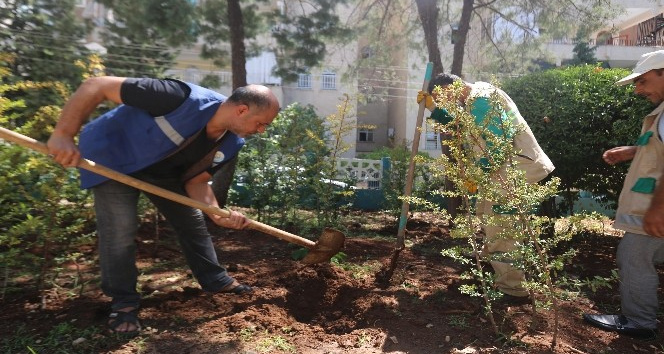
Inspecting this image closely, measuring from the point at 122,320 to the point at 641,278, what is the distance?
3138 millimetres

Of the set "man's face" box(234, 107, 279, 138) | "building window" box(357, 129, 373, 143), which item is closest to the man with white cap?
"man's face" box(234, 107, 279, 138)

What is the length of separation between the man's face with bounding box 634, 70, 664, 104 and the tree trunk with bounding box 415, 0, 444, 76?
3985mm

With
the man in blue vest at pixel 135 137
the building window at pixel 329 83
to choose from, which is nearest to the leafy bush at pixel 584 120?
the man in blue vest at pixel 135 137

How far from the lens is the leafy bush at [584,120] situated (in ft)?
15.6

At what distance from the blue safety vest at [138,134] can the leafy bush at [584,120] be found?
12.0 ft

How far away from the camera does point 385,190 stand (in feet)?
20.7

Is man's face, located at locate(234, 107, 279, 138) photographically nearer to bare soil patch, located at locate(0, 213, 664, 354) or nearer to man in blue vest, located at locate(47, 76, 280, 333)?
man in blue vest, located at locate(47, 76, 280, 333)

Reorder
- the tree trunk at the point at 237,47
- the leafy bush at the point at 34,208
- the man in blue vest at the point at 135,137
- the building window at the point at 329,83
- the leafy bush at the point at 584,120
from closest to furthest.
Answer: the man in blue vest at the point at 135,137 → the leafy bush at the point at 34,208 → the leafy bush at the point at 584,120 → the tree trunk at the point at 237,47 → the building window at the point at 329,83

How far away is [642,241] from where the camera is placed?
3055 mm

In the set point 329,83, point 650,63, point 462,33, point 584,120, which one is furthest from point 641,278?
point 329,83

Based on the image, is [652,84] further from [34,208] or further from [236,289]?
[34,208]

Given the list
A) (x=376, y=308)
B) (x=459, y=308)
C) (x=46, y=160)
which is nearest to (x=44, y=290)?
(x=46, y=160)

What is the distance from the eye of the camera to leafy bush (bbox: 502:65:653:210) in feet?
15.6

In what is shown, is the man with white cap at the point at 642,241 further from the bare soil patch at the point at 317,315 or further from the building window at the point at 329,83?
the building window at the point at 329,83
